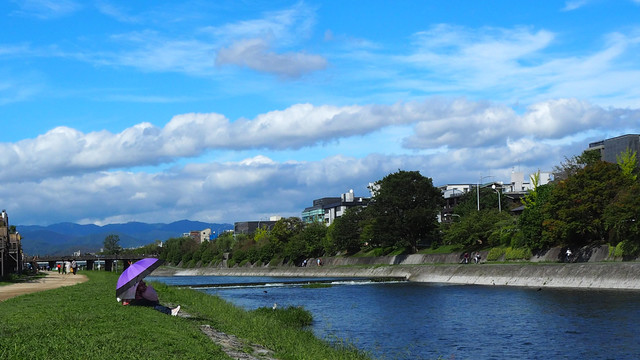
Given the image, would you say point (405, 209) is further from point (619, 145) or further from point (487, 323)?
point (487, 323)

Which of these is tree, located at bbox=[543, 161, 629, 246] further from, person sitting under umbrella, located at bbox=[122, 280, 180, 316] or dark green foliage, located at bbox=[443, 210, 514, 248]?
person sitting under umbrella, located at bbox=[122, 280, 180, 316]

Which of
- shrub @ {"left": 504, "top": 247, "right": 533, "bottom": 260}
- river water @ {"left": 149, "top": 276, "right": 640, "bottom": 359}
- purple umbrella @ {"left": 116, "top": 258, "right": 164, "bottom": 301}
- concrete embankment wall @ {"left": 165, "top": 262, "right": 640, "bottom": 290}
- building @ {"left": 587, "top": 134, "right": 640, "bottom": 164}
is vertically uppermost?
building @ {"left": 587, "top": 134, "right": 640, "bottom": 164}

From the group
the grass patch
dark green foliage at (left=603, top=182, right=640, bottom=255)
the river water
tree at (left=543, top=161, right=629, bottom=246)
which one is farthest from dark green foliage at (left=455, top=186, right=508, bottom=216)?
the river water

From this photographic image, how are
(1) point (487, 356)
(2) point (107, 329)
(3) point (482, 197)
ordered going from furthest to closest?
(3) point (482, 197) < (1) point (487, 356) < (2) point (107, 329)

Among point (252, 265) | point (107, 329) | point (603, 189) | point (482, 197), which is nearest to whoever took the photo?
point (107, 329)

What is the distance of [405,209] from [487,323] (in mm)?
83775

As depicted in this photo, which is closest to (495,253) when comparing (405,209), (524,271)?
(524,271)

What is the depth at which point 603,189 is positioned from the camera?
71.2 meters

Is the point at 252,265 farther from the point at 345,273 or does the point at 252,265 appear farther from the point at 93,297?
the point at 93,297

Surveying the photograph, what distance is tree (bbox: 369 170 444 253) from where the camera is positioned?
119688mm

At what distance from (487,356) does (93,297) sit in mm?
17836

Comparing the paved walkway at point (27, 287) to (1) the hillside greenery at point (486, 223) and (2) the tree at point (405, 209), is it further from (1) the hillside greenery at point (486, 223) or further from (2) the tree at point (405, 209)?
(2) the tree at point (405, 209)

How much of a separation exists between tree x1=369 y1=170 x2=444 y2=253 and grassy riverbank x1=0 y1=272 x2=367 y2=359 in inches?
3528

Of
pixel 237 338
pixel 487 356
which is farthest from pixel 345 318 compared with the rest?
pixel 237 338
